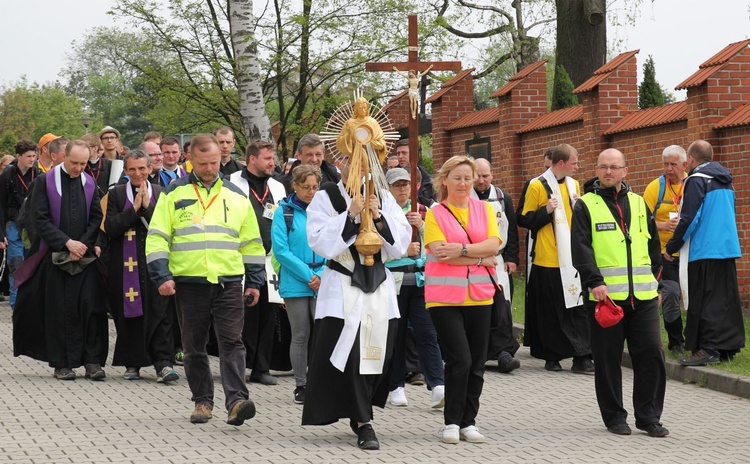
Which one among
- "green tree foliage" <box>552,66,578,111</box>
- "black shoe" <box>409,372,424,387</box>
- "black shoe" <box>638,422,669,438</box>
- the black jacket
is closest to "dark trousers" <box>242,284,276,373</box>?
A: "black shoe" <box>409,372,424,387</box>

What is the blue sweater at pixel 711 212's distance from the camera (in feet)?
36.5

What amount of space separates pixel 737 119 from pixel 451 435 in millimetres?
7402

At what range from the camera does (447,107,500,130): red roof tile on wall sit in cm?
2169

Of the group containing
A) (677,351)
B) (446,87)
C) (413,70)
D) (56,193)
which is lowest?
(677,351)

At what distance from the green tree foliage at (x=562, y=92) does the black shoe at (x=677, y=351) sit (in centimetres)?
948

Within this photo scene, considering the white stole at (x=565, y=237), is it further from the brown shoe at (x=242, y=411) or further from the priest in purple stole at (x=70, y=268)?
the brown shoe at (x=242, y=411)


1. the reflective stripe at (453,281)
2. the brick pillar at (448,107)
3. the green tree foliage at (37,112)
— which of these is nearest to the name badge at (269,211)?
the reflective stripe at (453,281)

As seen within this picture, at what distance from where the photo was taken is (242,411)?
344 inches

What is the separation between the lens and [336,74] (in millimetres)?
25250

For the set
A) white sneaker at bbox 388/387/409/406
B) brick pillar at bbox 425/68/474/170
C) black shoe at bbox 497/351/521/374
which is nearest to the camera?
white sneaker at bbox 388/387/409/406

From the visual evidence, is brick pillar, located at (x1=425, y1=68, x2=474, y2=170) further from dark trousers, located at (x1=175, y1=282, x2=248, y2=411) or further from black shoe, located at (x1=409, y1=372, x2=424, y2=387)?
dark trousers, located at (x1=175, y1=282, x2=248, y2=411)

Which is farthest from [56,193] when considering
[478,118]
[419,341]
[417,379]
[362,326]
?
[478,118]

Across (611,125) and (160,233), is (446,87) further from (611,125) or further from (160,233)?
(160,233)

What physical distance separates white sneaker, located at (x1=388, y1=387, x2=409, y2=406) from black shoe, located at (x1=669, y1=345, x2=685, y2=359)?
3.05m
